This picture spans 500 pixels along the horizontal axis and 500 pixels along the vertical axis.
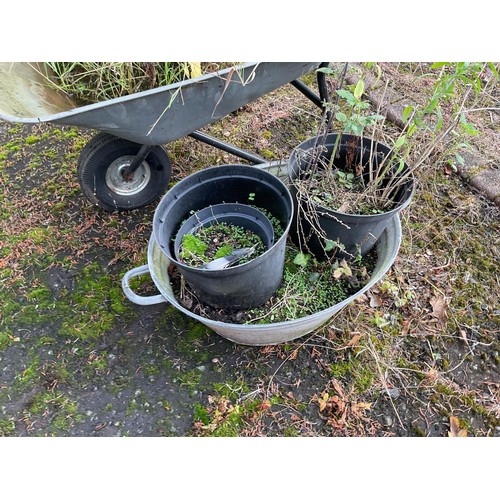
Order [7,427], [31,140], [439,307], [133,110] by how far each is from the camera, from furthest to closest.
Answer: [31,140] → [439,307] → [7,427] → [133,110]

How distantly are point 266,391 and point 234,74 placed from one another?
1.32m

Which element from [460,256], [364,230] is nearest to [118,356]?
[364,230]

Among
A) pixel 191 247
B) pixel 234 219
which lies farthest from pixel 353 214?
pixel 191 247

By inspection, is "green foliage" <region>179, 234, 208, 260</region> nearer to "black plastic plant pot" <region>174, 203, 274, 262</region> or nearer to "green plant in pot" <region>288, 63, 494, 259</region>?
"black plastic plant pot" <region>174, 203, 274, 262</region>

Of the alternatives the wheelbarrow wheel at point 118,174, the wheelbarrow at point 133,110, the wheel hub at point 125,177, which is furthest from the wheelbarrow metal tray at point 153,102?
the wheel hub at point 125,177

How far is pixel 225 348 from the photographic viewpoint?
5.75 feet

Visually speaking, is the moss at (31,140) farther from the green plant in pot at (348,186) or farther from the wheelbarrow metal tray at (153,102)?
the green plant in pot at (348,186)

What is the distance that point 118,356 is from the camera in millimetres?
1726

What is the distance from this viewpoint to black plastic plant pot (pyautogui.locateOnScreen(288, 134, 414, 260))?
154 cm

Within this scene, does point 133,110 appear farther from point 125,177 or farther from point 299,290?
point 299,290

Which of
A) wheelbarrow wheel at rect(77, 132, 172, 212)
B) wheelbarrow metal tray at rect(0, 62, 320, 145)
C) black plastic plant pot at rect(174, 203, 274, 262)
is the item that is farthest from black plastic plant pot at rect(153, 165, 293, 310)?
wheelbarrow wheel at rect(77, 132, 172, 212)

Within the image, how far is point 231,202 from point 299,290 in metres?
0.52

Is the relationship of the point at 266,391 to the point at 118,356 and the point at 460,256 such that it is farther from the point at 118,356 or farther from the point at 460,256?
the point at 460,256

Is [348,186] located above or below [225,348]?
above
